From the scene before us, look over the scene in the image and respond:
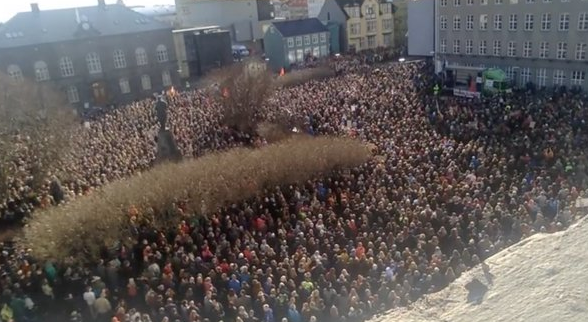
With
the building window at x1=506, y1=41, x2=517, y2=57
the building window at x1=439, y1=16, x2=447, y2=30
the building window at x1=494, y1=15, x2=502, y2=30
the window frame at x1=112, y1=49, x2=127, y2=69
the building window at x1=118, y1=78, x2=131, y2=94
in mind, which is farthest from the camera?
the building window at x1=118, y1=78, x2=131, y2=94

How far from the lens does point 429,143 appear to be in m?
25.4

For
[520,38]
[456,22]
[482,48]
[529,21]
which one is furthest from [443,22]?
[529,21]

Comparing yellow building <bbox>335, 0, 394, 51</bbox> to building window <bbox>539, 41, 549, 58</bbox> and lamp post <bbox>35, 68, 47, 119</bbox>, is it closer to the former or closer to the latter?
building window <bbox>539, 41, 549, 58</bbox>

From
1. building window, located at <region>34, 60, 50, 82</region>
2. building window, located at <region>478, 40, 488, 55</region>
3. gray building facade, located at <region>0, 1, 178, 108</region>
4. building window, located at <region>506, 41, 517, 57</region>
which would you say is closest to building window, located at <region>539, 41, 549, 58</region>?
building window, located at <region>506, 41, 517, 57</region>

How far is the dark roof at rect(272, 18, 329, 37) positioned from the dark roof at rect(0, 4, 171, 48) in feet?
48.7

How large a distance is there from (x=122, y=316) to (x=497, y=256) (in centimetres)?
1061

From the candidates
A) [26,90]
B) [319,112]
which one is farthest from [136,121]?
[319,112]

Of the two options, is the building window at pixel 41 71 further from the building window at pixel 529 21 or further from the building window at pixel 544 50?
the building window at pixel 544 50

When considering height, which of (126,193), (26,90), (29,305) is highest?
(26,90)

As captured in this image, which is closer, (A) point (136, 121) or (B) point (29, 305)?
(B) point (29, 305)

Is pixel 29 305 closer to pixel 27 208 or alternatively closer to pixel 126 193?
pixel 126 193

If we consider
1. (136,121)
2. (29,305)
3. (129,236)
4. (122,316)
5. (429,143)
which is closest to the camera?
(122,316)

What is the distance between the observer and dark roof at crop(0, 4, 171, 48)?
44.6 m

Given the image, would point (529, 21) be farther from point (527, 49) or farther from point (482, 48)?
point (482, 48)
